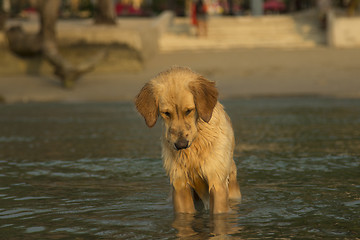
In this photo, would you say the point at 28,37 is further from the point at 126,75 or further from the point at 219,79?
the point at 219,79

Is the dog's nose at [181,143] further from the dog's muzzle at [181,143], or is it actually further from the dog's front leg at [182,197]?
the dog's front leg at [182,197]

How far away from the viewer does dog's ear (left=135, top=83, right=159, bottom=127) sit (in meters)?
6.32

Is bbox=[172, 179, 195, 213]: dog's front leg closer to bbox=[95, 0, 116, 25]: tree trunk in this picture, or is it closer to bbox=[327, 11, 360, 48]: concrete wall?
bbox=[95, 0, 116, 25]: tree trunk

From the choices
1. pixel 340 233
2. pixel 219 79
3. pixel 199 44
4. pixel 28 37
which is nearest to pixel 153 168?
pixel 340 233

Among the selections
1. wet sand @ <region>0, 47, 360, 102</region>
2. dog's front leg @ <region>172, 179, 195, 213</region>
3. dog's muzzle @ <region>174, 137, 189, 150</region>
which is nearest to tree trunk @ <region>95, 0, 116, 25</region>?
wet sand @ <region>0, 47, 360, 102</region>

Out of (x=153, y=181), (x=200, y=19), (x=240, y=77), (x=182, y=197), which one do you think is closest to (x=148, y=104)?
(x=182, y=197)

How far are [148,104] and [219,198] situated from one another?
1.15m

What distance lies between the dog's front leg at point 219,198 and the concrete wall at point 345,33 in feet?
88.2

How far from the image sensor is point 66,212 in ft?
24.6

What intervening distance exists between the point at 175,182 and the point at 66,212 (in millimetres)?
1411

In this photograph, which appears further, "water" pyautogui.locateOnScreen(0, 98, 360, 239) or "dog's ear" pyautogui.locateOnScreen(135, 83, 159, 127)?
"water" pyautogui.locateOnScreen(0, 98, 360, 239)

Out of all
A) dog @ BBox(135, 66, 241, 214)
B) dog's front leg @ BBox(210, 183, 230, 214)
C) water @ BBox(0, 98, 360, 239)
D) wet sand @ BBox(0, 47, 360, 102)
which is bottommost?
wet sand @ BBox(0, 47, 360, 102)

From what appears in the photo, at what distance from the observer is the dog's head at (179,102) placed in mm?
6094

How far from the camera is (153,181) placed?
921 cm
